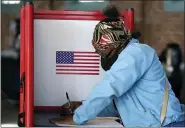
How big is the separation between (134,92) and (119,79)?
0.50 feet

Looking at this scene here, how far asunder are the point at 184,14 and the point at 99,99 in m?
4.38

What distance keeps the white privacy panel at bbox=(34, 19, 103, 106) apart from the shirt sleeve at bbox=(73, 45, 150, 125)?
1.90 ft

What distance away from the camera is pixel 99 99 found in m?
2.00

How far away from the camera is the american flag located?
2.60m

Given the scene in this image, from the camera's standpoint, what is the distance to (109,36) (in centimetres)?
213

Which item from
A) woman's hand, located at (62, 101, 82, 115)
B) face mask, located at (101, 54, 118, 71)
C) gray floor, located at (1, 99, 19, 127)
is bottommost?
gray floor, located at (1, 99, 19, 127)

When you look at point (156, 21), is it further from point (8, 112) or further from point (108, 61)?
point (108, 61)

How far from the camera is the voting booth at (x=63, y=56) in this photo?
8.42 feet

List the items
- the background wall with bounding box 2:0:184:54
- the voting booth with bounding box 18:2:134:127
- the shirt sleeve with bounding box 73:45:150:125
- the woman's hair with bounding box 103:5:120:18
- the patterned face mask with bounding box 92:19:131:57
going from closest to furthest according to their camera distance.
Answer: the shirt sleeve with bounding box 73:45:150:125
the patterned face mask with bounding box 92:19:131:57
the woman's hair with bounding box 103:5:120:18
the voting booth with bounding box 18:2:134:127
the background wall with bounding box 2:0:184:54

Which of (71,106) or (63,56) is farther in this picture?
(63,56)

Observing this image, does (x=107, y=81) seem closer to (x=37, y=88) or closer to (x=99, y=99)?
(x=99, y=99)

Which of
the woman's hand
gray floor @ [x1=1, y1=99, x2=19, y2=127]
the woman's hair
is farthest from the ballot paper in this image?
gray floor @ [x1=1, y1=99, x2=19, y2=127]

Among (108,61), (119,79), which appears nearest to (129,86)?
(119,79)

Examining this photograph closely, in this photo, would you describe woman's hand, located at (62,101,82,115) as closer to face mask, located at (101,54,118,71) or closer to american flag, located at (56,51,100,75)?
american flag, located at (56,51,100,75)
